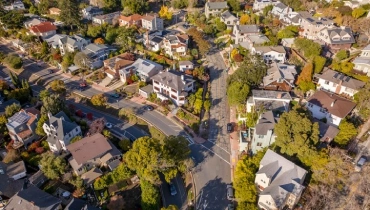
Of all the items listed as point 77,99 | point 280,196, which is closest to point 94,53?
point 77,99

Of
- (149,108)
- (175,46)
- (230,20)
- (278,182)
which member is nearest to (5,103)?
(149,108)

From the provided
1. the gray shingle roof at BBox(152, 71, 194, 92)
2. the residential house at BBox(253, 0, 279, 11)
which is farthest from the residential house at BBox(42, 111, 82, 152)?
the residential house at BBox(253, 0, 279, 11)

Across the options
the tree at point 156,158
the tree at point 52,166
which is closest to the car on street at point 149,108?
the tree at point 156,158

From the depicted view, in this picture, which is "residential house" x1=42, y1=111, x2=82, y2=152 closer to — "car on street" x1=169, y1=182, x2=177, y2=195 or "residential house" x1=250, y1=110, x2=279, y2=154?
"car on street" x1=169, y1=182, x2=177, y2=195

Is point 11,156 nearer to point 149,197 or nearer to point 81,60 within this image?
point 149,197

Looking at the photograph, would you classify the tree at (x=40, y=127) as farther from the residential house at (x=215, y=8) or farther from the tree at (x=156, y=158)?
the residential house at (x=215, y=8)

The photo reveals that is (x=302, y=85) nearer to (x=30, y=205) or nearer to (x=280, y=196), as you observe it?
(x=280, y=196)
